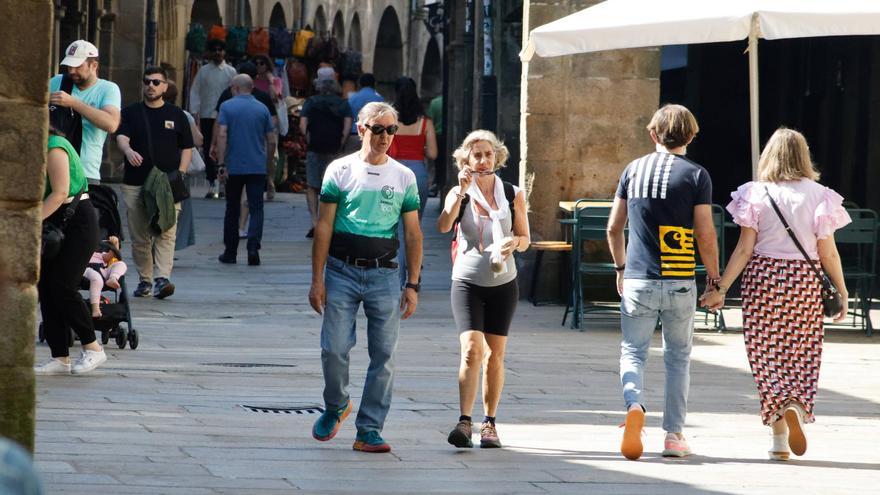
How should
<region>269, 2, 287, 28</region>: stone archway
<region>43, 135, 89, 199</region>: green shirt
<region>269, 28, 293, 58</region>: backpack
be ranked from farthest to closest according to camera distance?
<region>269, 2, 287, 28</region>: stone archway, <region>269, 28, 293, 58</region>: backpack, <region>43, 135, 89, 199</region>: green shirt

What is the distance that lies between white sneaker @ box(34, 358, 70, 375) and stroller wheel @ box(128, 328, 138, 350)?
3.58 feet

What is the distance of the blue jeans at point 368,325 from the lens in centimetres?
716

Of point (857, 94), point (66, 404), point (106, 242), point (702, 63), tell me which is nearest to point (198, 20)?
point (702, 63)

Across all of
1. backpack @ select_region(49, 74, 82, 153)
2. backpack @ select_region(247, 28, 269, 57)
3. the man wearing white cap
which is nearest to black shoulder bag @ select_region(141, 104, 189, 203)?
the man wearing white cap

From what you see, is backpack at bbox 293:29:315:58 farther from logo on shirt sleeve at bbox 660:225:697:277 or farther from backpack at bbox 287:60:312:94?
logo on shirt sleeve at bbox 660:225:697:277

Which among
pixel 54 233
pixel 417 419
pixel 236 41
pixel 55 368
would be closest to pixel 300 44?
pixel 236 41

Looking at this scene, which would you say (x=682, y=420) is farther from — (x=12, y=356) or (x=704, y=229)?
(x=12, y=356)

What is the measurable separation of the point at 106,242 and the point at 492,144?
12.0 ft

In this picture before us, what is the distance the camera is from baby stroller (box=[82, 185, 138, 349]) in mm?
10172

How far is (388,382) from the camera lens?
7234 mm

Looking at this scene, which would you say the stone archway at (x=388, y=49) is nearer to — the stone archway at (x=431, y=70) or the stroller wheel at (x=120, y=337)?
the stone archway at (x=431, y=70)

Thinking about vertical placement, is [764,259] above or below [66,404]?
above

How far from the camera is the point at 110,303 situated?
10281 mm

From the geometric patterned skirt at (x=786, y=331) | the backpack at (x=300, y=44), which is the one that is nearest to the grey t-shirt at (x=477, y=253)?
the geometric patterned skirt at (x=786, y=331)
